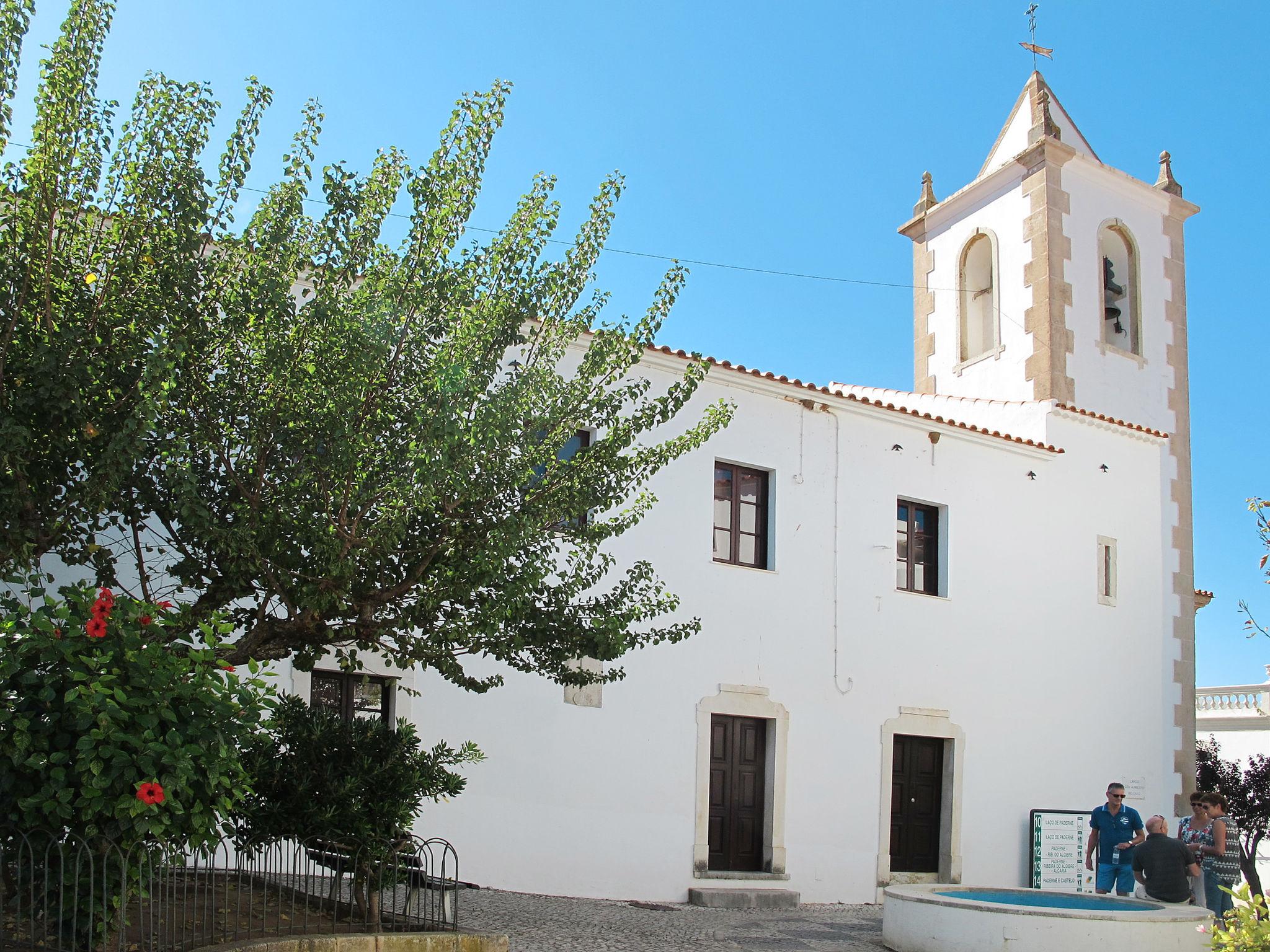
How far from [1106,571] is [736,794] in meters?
6.47

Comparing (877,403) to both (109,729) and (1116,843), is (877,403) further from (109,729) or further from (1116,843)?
(109,729)

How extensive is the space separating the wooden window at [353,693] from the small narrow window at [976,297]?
11159 millimetres

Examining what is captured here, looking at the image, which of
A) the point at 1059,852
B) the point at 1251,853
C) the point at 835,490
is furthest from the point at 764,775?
the point at 1251,853

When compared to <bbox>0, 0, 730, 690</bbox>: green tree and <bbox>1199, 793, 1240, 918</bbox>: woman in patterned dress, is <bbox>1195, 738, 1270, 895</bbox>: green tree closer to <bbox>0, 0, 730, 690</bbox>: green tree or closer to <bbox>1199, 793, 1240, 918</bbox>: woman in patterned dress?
<bbox>1199, 793, 1240, 918</bbox>: woman in patterned dress

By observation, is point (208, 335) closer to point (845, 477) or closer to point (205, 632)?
point (205, 632)

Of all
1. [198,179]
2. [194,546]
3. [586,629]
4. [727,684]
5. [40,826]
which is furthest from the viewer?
[727,684]

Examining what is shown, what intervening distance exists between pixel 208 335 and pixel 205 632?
1730mm

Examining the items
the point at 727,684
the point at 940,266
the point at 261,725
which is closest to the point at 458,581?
the point at 261,725

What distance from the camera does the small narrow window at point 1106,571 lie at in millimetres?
16281

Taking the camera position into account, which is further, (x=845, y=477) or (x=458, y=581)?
(x=845, y=477)

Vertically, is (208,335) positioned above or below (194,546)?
above

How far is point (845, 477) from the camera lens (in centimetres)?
1409

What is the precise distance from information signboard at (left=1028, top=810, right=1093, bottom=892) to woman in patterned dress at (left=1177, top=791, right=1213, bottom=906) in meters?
3.98

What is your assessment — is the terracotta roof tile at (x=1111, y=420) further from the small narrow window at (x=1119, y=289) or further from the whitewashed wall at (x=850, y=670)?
the small narrow window at (x=1119, y=289)
